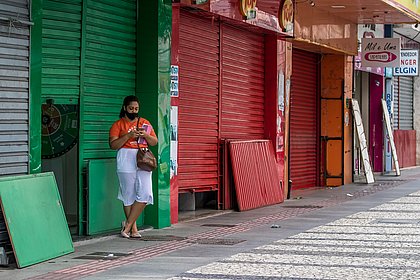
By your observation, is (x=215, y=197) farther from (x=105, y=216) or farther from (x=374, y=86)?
(x=374, y=86)

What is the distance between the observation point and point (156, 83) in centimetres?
1316

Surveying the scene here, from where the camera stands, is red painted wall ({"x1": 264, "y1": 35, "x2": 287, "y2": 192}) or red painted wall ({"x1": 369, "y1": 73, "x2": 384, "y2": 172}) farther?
red painted wall ({"x1": 369, "y1": 73, "x2": 384, "y2": 172})

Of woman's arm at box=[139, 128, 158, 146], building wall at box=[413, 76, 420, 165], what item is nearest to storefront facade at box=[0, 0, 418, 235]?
woman's arm at box=[139, 128, 158, 146]

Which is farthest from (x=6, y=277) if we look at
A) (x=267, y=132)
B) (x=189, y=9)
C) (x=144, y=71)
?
(x=267, y=132)

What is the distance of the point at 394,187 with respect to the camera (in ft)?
73.7

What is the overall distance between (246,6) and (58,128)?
4383mm

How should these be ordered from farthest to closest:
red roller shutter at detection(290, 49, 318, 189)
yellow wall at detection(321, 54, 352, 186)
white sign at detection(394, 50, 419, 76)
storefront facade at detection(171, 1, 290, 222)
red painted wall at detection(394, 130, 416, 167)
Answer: red painted wall at detection(394, 130, 416, 167), white sign at detection(394, 50, 419, 76), yellow wall at detection(321, 54, 352, 186), red roller shutter at detection(290, 49, 318, 189), storefront facade at detection(171, 1, 290, 222)

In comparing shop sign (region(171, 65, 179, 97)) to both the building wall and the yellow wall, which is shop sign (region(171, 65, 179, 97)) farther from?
the building wall

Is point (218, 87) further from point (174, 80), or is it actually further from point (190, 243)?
point (190, 243)

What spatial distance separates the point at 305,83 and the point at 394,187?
10.7ft

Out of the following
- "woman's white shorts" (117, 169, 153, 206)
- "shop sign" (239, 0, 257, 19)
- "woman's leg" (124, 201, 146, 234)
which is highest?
"shop sign" (239, 0, 257, 19)

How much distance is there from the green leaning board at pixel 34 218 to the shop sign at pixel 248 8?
5932 millimetres

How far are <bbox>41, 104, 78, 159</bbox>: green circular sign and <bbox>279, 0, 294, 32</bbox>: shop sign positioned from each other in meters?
6.15

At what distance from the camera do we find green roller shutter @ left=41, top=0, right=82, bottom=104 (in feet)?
37.2
